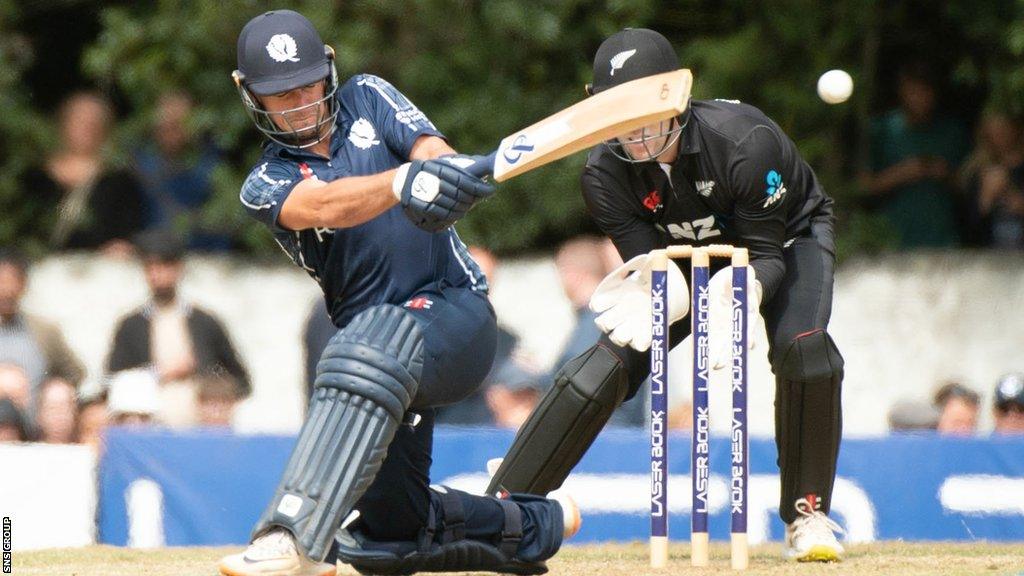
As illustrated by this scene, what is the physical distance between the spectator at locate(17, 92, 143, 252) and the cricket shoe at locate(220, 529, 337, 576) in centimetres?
541

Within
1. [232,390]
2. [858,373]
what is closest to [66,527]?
[232,390]

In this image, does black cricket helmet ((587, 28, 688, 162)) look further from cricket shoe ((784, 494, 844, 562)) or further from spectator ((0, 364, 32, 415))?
spectator ((0, 364, 32, 415))

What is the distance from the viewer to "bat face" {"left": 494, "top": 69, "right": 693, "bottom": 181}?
4023 mm

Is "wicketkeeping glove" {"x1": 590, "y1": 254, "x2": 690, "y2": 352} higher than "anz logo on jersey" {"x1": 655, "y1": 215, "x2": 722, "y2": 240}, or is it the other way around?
"anz logo on jersey" {"x1": 655, "y1": 215, "x2": 722, "y2": 240}

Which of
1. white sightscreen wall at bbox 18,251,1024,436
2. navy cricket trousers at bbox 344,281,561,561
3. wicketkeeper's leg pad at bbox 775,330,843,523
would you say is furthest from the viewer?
white sightscreen wall at bbox 18,251,1024,436

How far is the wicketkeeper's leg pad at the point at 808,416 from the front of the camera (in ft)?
17.1

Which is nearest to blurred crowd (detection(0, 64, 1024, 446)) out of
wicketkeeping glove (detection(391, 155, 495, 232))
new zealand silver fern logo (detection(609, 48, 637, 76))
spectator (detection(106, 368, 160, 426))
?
spectator (detection(106, 368, 160, 426))

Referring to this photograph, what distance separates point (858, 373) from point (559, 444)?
4.09m

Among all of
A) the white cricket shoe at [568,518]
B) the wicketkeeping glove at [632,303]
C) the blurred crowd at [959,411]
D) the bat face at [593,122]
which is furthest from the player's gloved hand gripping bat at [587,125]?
the blurred crowd at [959,411]

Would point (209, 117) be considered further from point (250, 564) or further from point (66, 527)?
point (250, 564)

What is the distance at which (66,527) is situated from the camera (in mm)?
7051

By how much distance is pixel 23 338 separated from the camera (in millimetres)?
8367

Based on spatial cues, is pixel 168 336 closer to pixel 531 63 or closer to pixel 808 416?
pixel 531 63

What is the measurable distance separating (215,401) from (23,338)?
112 cm
